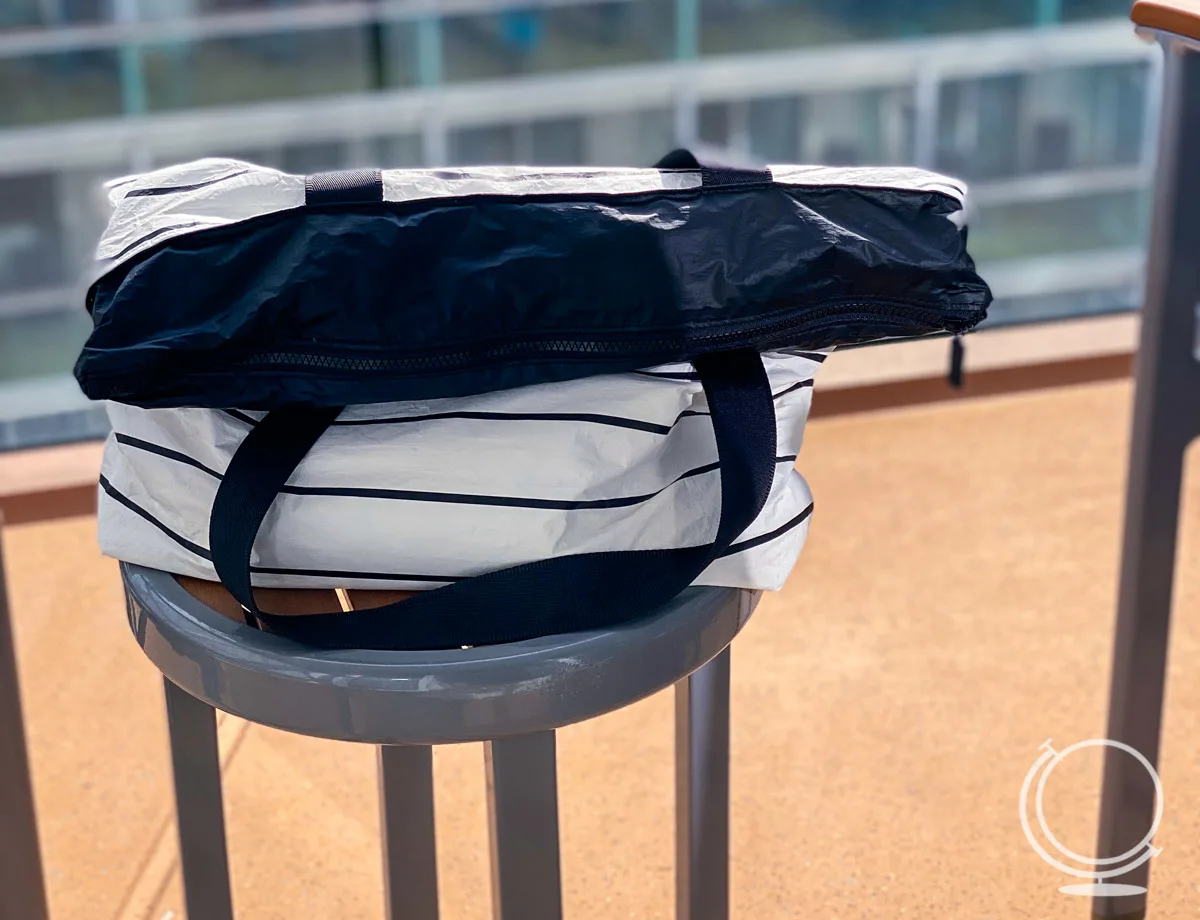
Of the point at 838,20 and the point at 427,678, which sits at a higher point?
the point at 838,20

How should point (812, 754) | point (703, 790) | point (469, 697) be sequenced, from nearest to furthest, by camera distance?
point (469, 697) < point (703, 790) < point (812, 754)

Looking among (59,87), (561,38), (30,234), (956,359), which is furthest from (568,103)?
(956,359)

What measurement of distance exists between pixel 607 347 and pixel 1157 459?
62cm

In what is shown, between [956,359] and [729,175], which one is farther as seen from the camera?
[956,359]

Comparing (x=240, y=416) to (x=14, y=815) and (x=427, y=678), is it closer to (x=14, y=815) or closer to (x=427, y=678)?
(x=427, y=678)

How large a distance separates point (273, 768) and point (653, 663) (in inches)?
38.8

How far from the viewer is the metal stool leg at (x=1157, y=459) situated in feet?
3.45

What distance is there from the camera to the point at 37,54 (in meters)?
2.36

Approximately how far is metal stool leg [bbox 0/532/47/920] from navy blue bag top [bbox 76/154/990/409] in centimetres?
43

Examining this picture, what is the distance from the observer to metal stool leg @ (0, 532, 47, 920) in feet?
3.29

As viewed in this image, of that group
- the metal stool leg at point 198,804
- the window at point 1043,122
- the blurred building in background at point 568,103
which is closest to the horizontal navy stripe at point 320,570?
the metal stool leg at point 198,804

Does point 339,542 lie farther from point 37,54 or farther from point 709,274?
point 37,54

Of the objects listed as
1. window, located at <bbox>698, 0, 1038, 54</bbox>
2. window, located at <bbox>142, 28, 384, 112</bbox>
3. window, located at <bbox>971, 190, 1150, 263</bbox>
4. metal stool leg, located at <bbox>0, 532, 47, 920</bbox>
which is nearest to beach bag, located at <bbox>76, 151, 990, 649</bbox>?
metal stool leg, located at <bbox>0, 532, 47, 920</bbox>

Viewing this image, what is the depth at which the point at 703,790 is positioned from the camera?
0.87m
